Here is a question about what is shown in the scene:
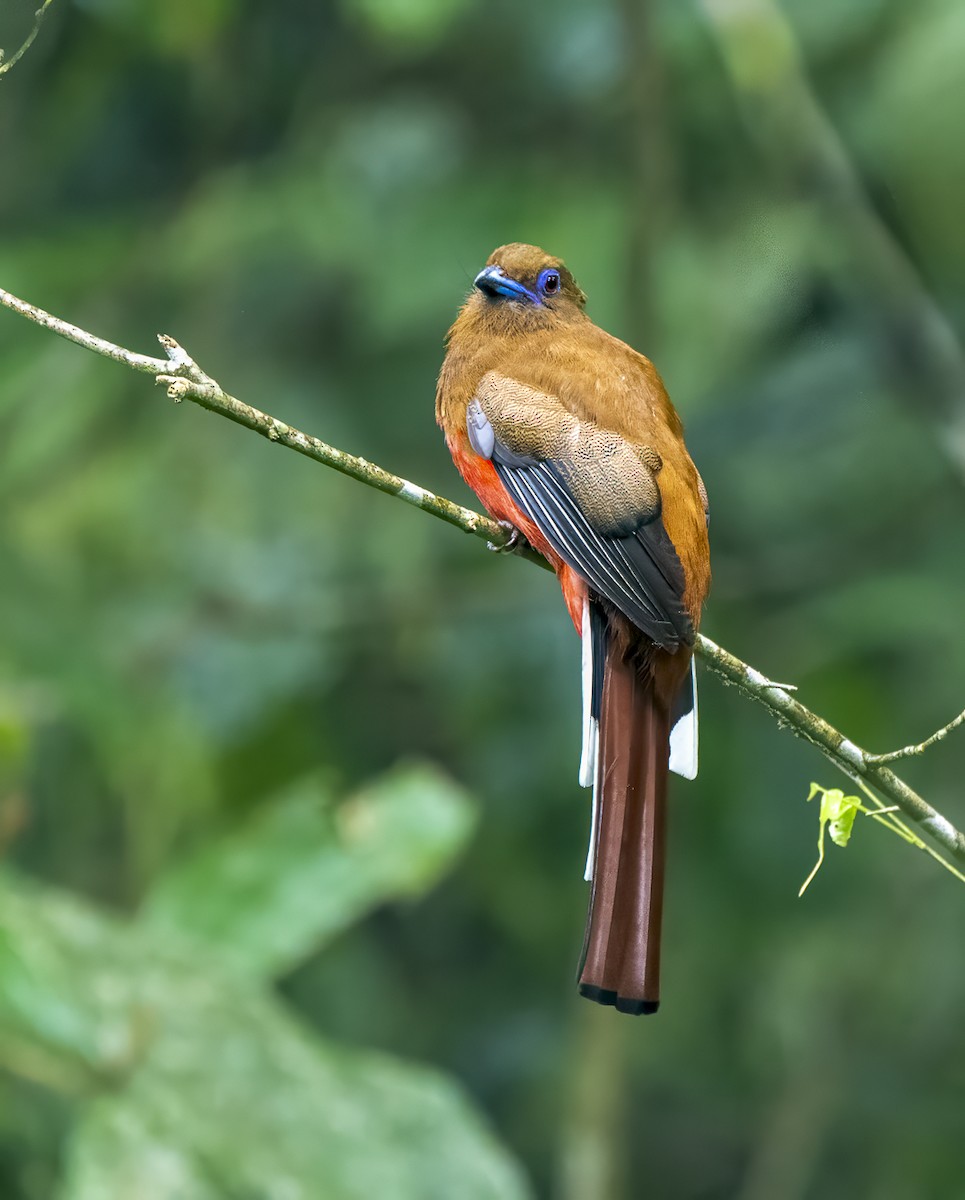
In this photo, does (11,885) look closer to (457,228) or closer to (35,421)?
(35,421)

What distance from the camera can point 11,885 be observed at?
3205 mm

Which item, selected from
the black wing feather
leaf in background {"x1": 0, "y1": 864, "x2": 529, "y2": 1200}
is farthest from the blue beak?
leaf in background {"x1": 0, "y1": 864, "x2": 529, "y2": 1200}

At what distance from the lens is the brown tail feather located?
2047mm

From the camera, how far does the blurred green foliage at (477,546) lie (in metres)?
4.08

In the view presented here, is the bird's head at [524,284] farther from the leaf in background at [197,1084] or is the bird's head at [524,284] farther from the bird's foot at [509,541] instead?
the leaf in background at [197,1084]

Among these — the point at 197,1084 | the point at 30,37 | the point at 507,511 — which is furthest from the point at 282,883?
the point at 30,37

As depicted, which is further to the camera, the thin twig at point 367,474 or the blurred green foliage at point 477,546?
the blurred green foliage at point 477,546

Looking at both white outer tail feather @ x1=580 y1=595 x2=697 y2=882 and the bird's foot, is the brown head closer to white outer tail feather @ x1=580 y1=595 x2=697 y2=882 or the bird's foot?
the bird's foot

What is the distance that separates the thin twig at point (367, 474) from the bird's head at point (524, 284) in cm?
102

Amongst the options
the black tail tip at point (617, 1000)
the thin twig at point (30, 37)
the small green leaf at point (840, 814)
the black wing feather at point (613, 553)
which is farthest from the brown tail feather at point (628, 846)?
the thin twig at point (30, 37)

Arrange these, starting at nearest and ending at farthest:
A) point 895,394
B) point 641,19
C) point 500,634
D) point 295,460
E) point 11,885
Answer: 1. point 11,885
2. point 641,19
3. point 895,394
4. point 500,634
5. point 295,460

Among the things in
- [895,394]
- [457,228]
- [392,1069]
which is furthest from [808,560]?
[392,1069]

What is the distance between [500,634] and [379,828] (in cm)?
101

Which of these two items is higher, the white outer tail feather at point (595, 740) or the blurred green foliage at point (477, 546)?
the blurred green foliage at point (477, 546)
